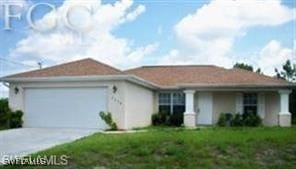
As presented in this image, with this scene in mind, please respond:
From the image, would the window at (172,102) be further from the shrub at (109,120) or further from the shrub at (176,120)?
the shrub at (109,120)

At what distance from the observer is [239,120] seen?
78.4ft

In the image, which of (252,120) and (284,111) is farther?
(252,120)

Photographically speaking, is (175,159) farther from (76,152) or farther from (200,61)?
(200,61)

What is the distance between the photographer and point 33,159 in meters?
11.0

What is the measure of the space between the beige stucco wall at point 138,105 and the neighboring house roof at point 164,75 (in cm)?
50

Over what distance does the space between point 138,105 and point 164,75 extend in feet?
19.5

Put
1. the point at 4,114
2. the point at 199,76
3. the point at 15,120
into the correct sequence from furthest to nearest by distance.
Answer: the point at 199,76
the point at 4,114
the point at 15,120

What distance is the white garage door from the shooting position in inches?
829

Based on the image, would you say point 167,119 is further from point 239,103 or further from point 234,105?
point 239,103

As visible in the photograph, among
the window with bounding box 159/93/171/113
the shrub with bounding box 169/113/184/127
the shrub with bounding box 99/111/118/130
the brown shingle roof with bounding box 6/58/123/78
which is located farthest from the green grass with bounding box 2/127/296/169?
the window with bounding box 159/93/171/113

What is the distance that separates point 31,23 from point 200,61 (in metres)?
18.6

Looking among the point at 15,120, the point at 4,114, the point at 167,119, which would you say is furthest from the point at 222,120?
the point at 4,114

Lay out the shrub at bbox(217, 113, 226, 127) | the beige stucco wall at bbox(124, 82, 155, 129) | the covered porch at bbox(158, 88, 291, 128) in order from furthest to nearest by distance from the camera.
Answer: the covered porch at bbox(158, 88, 291, 128)
the shrub at bbox(217, 113, 226, 127)
the beige stucco wall at bbox(124, 82, 155, 129)

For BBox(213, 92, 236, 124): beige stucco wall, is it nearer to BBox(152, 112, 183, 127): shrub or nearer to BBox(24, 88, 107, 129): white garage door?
BBox(152, 112, 183, 127): shrub
